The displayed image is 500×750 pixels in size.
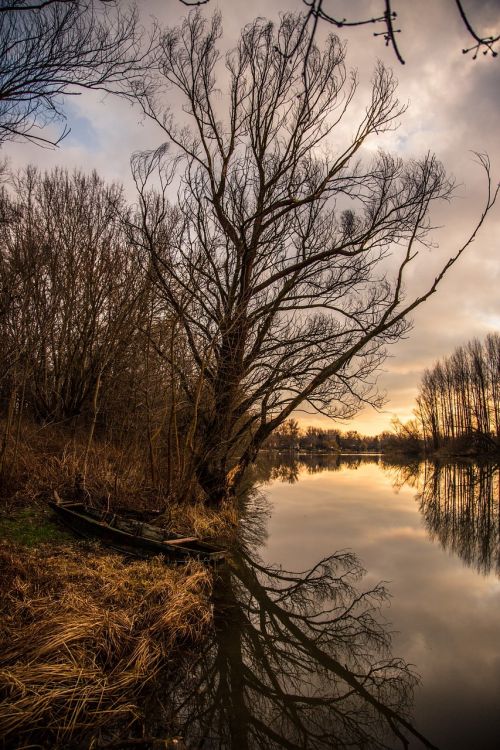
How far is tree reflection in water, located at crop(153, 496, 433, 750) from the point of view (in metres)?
3.58

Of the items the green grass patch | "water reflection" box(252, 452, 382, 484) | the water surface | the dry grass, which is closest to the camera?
the dry grass

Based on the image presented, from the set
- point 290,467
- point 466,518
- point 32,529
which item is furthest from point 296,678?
point 290,467

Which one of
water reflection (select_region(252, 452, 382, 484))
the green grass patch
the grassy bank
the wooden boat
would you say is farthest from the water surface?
water reflection (select_region(252, 452, 382, 484))

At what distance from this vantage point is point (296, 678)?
4523mm

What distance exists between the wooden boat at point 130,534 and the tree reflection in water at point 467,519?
538 cm

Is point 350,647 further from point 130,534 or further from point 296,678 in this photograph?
point 130,534

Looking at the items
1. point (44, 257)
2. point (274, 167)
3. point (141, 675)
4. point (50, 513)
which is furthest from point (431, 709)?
point (44, 257)

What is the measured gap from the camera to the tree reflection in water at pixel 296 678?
358 centimetres

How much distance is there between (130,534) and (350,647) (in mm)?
3581

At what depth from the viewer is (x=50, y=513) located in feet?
25.7

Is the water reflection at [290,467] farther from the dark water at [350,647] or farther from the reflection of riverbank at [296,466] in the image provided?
the dark water at [350,647]

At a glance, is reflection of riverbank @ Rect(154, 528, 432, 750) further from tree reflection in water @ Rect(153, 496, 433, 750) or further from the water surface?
the water surface

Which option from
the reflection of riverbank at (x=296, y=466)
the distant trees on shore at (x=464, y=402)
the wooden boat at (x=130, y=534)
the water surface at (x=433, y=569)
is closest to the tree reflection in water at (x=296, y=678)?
the water surface at (x=433, y=569)

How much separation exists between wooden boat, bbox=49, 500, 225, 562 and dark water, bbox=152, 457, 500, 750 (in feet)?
2.27
